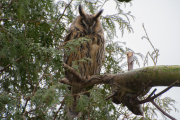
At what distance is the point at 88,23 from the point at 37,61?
1026 mm

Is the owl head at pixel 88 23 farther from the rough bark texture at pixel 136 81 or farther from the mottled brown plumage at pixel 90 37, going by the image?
the rough bark texture at pixel 136 81

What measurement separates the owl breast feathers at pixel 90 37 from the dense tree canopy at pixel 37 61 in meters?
0.12

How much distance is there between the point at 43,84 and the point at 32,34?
0.55 m

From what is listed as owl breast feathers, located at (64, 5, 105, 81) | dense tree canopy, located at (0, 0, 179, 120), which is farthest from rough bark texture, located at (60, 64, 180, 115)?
owl breast feathers, located at (64, 5, 105, 81)

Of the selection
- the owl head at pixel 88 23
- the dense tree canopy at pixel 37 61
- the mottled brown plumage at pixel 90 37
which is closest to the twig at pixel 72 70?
the dense tree canopy at pixel 37 61

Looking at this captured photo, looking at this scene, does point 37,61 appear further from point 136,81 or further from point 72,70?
point 136,81

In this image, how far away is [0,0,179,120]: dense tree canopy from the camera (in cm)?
151

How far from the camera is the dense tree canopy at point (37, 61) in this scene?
4.95ft

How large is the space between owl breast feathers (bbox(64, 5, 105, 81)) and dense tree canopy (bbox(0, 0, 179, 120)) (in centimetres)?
12

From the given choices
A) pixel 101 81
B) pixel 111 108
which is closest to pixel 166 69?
pixel 101 81

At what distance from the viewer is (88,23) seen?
2.53 meters

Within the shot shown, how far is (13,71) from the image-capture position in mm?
1970

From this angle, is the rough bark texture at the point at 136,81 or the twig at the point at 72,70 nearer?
the rough bark texture at the point at 136,81

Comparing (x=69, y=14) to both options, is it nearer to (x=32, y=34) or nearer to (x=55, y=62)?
(x=32, y=34)
